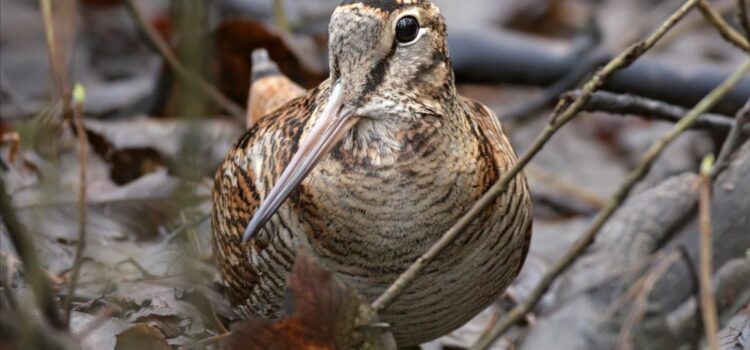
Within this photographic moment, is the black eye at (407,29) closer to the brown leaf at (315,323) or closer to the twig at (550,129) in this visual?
the twig at (550,129)

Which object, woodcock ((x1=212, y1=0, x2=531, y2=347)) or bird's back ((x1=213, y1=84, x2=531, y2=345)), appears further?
bird's back ((x1=213, y1=84, x2=531, y2=345))

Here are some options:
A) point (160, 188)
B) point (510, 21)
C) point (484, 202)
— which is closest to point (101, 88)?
point (160, 188)

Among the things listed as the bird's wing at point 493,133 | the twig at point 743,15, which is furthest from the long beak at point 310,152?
the twig at point 743,15

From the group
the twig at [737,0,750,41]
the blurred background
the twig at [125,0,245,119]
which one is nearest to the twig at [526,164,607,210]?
the blurred background

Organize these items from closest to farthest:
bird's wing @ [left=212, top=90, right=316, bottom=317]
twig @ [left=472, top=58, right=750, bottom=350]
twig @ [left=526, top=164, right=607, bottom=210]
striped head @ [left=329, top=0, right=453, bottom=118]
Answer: twig @ [left=472, top=58, right=750, bottom=350] < striped head @ [left=329, top=0, right=453, bottom=118] < bird's wing @ [left=212, top=90, right=316, bottom=317] < twig @ [left=526, top=164, right=607, bottom=210]

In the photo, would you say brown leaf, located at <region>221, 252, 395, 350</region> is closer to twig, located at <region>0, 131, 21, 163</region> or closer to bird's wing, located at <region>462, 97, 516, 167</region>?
bird's wing, located at <region>462, 97, 516, 167</region>

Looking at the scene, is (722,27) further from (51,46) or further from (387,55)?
(51,46)

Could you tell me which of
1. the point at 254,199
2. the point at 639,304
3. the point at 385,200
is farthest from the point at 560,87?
the point at 639,304
